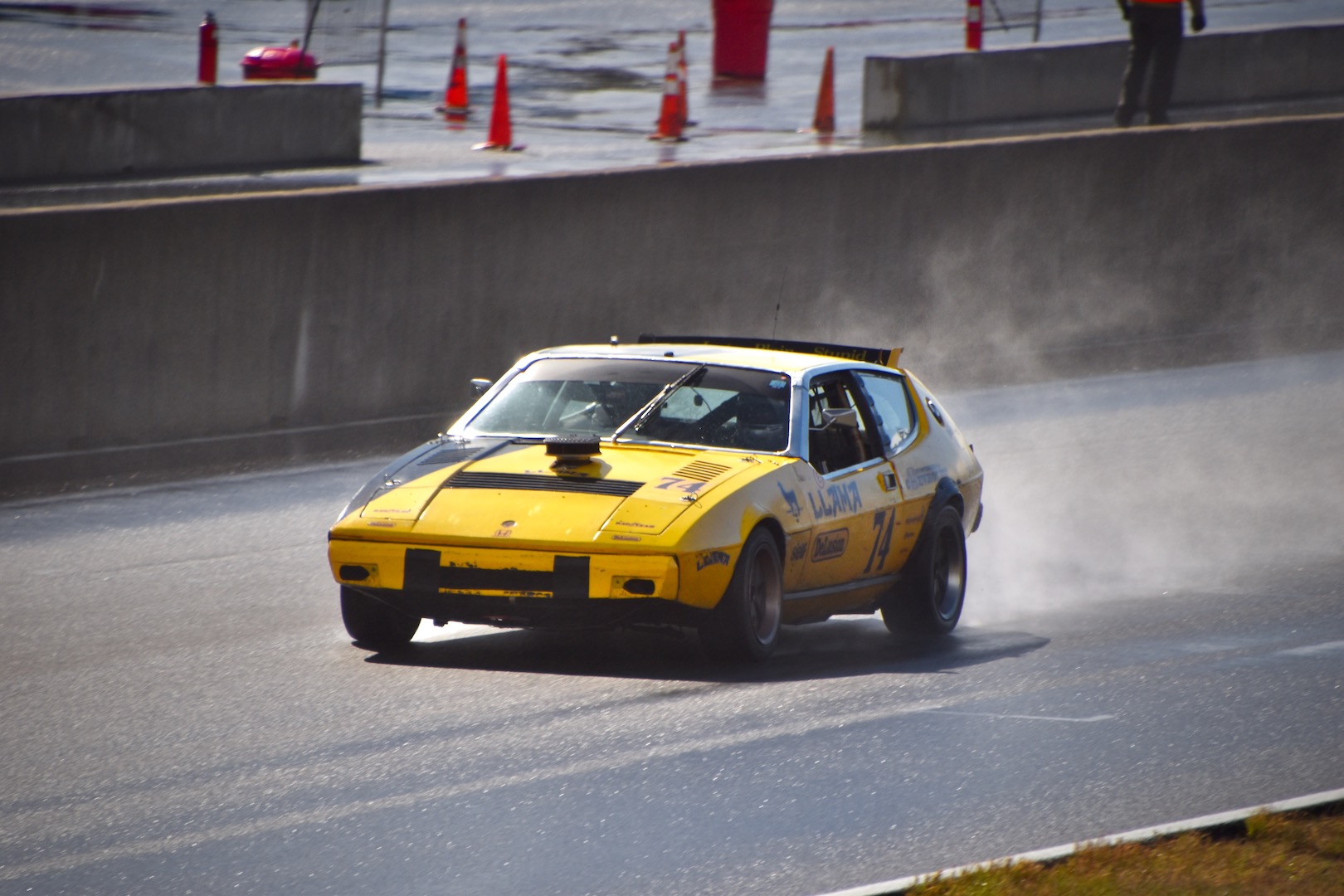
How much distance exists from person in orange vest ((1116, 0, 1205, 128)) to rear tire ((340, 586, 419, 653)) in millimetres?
16085

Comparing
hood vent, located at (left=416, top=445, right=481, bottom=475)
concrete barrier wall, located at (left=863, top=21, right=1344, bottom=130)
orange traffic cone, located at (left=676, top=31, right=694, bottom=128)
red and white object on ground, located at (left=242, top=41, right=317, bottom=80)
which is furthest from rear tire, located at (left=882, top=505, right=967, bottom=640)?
red and white object on ground, located at (left=242, top=41, right=317, bottom=80)

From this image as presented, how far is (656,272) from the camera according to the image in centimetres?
1541

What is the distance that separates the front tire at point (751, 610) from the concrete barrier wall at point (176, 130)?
1406 cm

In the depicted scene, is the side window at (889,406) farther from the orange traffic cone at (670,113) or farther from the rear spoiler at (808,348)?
the orange traffic cone at (670,113)

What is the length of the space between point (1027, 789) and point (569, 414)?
295cm

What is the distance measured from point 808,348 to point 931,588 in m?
1.46

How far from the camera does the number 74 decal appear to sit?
9195 millimetres

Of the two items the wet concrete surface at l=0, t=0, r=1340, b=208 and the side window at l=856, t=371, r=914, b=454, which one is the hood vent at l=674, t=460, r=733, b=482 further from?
the wet concrete surface at l=0, t=0, r=1340, b=208

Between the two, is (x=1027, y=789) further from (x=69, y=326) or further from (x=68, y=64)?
(x=68, y=64)

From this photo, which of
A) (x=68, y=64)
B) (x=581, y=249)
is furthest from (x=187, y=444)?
(x=68, y=64)

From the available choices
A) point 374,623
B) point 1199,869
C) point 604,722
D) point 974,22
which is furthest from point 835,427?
point 974,22

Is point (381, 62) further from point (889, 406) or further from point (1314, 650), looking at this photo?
point (1314, 650)

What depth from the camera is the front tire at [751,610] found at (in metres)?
8.12

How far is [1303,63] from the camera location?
30734 millimetres
